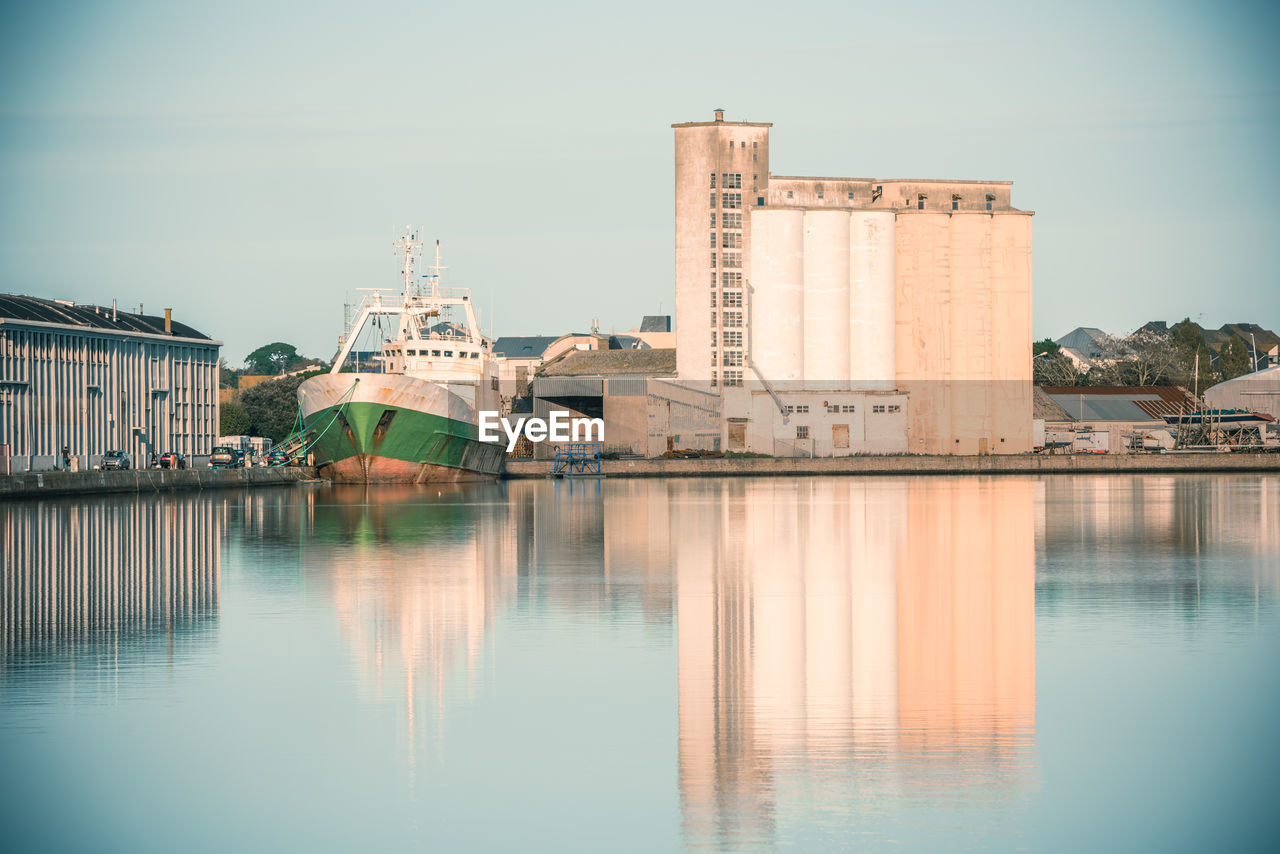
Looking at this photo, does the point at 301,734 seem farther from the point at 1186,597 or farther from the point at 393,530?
the point at 393,530

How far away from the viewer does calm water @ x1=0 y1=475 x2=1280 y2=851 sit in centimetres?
903

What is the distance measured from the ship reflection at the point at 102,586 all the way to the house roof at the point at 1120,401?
68204 millimetres

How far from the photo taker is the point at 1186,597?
64.8 feet

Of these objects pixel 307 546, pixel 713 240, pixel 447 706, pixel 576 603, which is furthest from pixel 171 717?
pixel 713 240

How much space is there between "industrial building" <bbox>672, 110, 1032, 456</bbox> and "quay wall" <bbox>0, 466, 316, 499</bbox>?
1052 inches

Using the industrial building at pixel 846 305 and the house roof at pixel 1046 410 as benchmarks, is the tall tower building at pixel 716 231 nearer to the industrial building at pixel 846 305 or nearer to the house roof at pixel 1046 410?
the industrial building at pixel 846 305

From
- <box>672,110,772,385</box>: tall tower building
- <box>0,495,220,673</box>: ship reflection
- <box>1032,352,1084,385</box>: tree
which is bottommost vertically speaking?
A: <box>0,495,220,673</box>: ship reflection

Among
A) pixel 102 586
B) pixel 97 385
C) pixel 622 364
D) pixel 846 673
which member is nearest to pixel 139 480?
pixel 97 385

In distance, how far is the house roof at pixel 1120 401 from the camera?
9169 cm

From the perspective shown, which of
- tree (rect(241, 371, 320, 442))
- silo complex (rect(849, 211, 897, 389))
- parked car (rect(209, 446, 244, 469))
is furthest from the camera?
tree (rect(241, 371, 320, 442))

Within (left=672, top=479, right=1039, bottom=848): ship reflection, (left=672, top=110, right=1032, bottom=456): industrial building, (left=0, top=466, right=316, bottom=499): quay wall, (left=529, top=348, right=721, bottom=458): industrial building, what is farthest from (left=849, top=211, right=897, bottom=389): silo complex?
(left=672, top=479, right=1039, bottom=848): ship reflection

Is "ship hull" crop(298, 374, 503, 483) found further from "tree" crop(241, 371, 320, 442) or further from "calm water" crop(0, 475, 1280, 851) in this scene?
"tree" crop(241, 371, 320, 442)

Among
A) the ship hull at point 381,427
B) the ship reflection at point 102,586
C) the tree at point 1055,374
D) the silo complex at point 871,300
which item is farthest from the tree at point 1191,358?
the ship reflection at point 102,586

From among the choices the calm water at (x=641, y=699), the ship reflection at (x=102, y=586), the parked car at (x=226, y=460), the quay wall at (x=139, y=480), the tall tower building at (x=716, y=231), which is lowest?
the calm water at (x=641, y=699)
